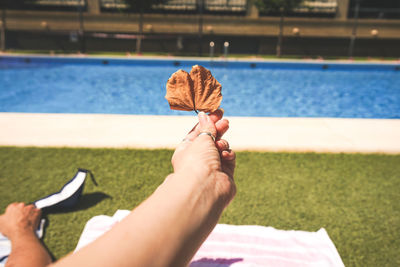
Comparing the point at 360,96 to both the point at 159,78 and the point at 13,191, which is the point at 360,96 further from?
the point at 13,191

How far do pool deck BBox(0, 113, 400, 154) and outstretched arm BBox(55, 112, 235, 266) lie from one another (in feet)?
12.8

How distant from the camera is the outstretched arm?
62cm

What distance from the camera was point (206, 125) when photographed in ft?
4.07

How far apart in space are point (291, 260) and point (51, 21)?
2236cm

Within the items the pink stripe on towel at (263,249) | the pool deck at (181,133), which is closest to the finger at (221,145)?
the pink stripe on towel at (263,249)

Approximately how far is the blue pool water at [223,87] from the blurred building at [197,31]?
4.92 meters

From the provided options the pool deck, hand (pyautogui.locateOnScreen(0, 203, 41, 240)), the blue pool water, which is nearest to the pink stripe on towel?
hand (pyautogui.locateOnScreen(0, 203, 41, 240))

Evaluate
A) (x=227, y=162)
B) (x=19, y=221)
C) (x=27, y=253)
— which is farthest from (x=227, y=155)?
(x=19, y=221)

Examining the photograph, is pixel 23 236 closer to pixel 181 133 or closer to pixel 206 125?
pixel 206 125

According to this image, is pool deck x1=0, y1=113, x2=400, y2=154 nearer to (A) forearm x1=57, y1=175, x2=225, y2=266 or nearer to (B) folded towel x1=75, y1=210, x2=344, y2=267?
(B) folded towel x1=75, y1=210, x2=344, y2=267

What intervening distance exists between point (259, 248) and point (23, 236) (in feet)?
6.70

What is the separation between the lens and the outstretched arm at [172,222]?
62cm

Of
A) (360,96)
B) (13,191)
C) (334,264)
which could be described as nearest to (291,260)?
(334,264)

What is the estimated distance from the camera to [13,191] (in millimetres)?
3652
